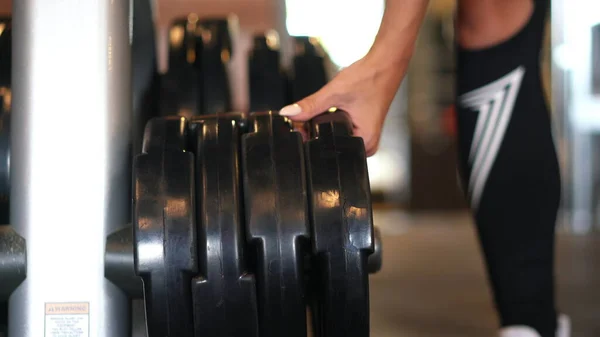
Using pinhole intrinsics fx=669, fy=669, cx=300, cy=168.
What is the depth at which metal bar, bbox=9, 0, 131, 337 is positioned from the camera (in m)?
0.61

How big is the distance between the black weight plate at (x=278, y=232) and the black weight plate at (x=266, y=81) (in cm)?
37

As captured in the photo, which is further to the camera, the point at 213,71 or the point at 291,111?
the point at 213,71

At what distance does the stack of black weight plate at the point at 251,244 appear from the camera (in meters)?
0.54

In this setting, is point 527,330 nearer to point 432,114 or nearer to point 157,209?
point 157,209

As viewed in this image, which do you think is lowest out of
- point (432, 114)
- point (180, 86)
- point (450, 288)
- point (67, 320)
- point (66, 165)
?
point (450, 288)

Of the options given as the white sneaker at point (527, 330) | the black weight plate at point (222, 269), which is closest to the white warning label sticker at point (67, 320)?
the black weight plate at point (222, 269)

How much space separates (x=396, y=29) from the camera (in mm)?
805

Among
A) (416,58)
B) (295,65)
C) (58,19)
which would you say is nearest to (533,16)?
(295,65)

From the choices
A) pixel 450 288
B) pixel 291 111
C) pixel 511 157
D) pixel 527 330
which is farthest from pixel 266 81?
pixel 450 288

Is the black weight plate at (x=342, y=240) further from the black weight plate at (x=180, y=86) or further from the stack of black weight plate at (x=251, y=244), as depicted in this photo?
the black weight plate at (x=180, y=86)

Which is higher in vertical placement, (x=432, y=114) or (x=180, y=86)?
(x=432, y=114)

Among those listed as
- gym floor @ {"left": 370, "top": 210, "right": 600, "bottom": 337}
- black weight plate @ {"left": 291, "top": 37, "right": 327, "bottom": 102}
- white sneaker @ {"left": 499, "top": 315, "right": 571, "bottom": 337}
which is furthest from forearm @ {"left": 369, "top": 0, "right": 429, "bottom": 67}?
gym floor @ {"left": 370, "top": 210, "right": 600, "bottom": 337}

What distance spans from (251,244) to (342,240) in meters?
0.07

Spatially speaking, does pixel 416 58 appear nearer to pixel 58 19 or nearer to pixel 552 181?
pixel 552 181
